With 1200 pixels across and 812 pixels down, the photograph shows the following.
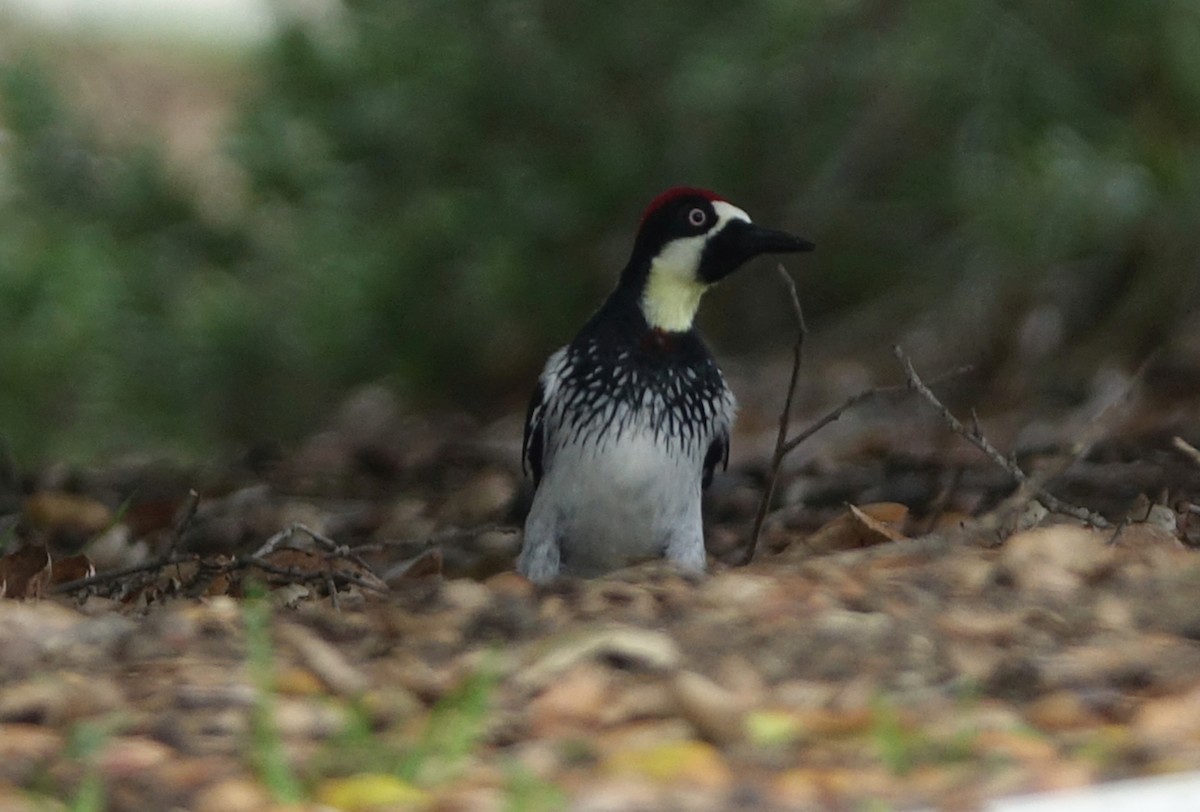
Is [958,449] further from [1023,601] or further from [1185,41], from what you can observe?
[1023,601]

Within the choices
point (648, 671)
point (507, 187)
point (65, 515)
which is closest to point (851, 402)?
point (648, 671)

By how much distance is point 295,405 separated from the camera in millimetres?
7105

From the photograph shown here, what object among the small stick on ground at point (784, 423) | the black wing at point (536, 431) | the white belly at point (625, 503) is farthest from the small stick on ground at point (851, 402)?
the black wing at point (536, 431)

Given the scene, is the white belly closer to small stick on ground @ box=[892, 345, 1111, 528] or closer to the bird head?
the bird head

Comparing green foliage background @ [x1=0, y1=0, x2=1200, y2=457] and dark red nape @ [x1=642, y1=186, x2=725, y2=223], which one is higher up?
green foliage background @ [x1=0, y1=0, x2=1200, y2=457]

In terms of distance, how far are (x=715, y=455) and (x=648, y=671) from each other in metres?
1.69

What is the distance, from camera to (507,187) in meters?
6.44

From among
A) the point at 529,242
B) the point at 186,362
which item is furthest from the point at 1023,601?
the point at 186,362

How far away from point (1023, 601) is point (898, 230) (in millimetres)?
3845

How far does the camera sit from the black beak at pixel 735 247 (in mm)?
4379

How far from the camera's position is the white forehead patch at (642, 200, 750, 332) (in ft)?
14.6

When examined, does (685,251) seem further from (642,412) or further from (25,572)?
(25,572)


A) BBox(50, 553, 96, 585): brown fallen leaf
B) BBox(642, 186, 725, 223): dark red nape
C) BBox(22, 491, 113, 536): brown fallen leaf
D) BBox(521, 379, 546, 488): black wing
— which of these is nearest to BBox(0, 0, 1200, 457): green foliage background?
BBox(22, 491, 113, 536): brown fallen leaf

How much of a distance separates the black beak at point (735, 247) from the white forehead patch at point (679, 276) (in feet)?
0.05
